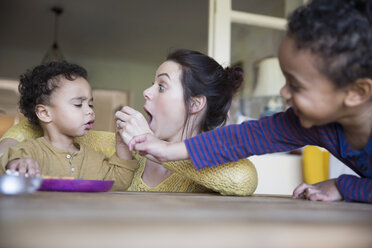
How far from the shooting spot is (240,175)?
1.07 metres

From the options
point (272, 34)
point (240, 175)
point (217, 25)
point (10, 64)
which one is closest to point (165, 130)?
point (240, 175)

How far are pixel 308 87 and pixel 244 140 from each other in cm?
28

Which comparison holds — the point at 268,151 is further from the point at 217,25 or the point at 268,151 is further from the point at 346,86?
the point at 217,25

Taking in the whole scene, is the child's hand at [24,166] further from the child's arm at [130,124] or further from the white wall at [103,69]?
the white wall at [103,69]

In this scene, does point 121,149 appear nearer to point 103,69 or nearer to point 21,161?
point 21,161

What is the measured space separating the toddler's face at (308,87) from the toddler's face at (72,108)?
82cm

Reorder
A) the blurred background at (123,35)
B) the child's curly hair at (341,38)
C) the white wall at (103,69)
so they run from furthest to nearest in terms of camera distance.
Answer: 1. the white wall at (103,69)
2. the blurred background at (123,35)
3. the child's curly hair at (341,38)

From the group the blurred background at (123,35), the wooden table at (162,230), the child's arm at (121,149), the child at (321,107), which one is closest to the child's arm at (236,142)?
the child at (321,107)

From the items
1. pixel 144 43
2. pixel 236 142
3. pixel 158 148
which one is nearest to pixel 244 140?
pixel 236 142

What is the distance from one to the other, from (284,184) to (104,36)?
4.08 meters

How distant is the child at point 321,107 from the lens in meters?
0.73

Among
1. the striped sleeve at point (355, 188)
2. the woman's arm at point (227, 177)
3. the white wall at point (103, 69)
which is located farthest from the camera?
the white wall at point (103, 69)

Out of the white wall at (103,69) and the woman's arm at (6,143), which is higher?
the white wall at (103,69)

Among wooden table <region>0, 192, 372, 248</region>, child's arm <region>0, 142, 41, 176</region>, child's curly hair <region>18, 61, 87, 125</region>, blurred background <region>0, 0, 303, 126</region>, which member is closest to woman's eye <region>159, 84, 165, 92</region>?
child's curly hair <region>18, 61, 87, 125</region>
